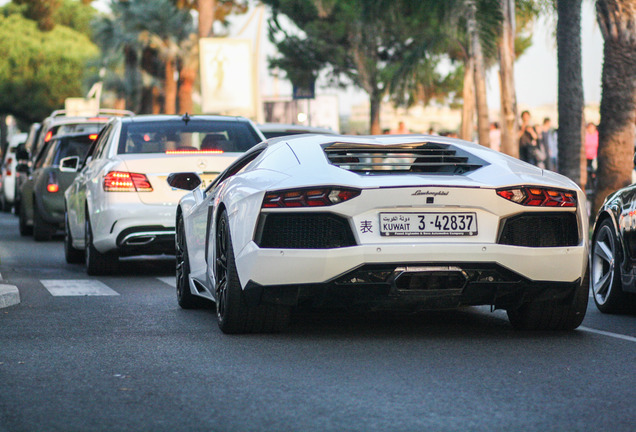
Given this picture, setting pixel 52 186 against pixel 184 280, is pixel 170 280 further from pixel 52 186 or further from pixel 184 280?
pixel 52 186

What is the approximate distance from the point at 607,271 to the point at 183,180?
322cm

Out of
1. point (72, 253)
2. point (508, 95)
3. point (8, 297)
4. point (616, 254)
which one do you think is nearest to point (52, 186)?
point (72, 253)

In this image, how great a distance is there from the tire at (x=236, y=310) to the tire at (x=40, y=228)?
36.8ft

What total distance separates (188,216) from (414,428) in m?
4.81

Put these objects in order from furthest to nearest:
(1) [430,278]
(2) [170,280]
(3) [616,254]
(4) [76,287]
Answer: (2) [170,280], (4) [76,287], (3) [616,254], (1) [430,278]

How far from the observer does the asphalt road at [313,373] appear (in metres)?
5.36

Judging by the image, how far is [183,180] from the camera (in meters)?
9.82

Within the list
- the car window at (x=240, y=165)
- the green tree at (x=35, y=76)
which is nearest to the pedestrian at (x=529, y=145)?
the car window at (x=240, y=165)

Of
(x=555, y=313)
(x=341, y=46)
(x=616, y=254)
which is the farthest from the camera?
(x=341, y=46)

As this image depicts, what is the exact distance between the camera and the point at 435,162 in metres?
8.04

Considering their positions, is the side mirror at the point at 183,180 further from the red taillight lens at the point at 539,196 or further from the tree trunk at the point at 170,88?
the tree trunk at the point at 170,88

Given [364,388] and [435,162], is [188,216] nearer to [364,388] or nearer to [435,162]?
[435,162]

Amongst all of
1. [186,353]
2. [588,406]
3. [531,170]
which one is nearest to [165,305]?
[186,353]

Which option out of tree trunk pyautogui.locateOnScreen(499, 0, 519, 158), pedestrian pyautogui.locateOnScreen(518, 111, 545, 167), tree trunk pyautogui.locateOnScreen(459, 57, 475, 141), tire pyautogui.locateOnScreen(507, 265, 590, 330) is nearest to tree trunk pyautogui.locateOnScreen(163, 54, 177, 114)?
tree trunk pyautogui.locateOnScreen(459, 57, 475, 141)
